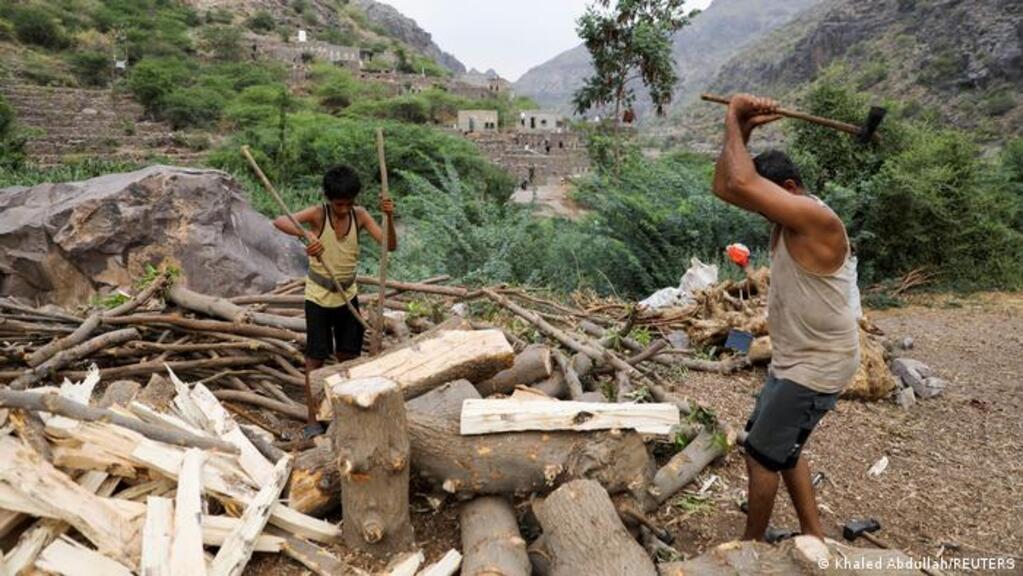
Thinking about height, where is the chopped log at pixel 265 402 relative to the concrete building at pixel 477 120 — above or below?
below

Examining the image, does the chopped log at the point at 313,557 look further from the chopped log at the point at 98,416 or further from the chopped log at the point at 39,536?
the chopped log at the point at 39,536

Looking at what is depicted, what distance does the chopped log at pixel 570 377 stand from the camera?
354 cm

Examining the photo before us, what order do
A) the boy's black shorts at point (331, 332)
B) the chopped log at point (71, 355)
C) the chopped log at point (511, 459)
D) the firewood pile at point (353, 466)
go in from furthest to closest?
1. the boy's black shorts at point (331, 332)
2. the chopped log at point (71, 355)
3. the chopped log at point (511, 459)
4. the firewood pile at point (353, 466)

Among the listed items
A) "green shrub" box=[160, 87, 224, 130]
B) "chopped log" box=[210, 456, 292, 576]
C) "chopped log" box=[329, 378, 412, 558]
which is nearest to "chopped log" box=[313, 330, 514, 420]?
"chopped log" box=[210, 456, 292, 576]

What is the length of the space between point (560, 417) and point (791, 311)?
1.01 meters

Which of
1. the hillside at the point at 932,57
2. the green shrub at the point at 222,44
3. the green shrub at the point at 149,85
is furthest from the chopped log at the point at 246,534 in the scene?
the green shrub at the point at 222,44

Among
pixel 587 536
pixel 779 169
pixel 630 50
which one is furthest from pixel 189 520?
pixel 630 50

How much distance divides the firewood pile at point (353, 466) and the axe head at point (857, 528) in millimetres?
646

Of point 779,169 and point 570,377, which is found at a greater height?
point 779,169

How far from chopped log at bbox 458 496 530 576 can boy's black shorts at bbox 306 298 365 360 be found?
54.5 inches

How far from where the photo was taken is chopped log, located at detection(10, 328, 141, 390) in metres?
3.33

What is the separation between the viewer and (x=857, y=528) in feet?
9.61

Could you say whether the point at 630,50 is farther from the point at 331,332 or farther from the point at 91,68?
the point at 91,68

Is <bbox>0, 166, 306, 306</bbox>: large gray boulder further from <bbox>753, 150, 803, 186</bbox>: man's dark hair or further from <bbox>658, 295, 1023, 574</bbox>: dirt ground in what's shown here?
<bbox>753, 150, 803, 186</bbox>: man's dark hair
